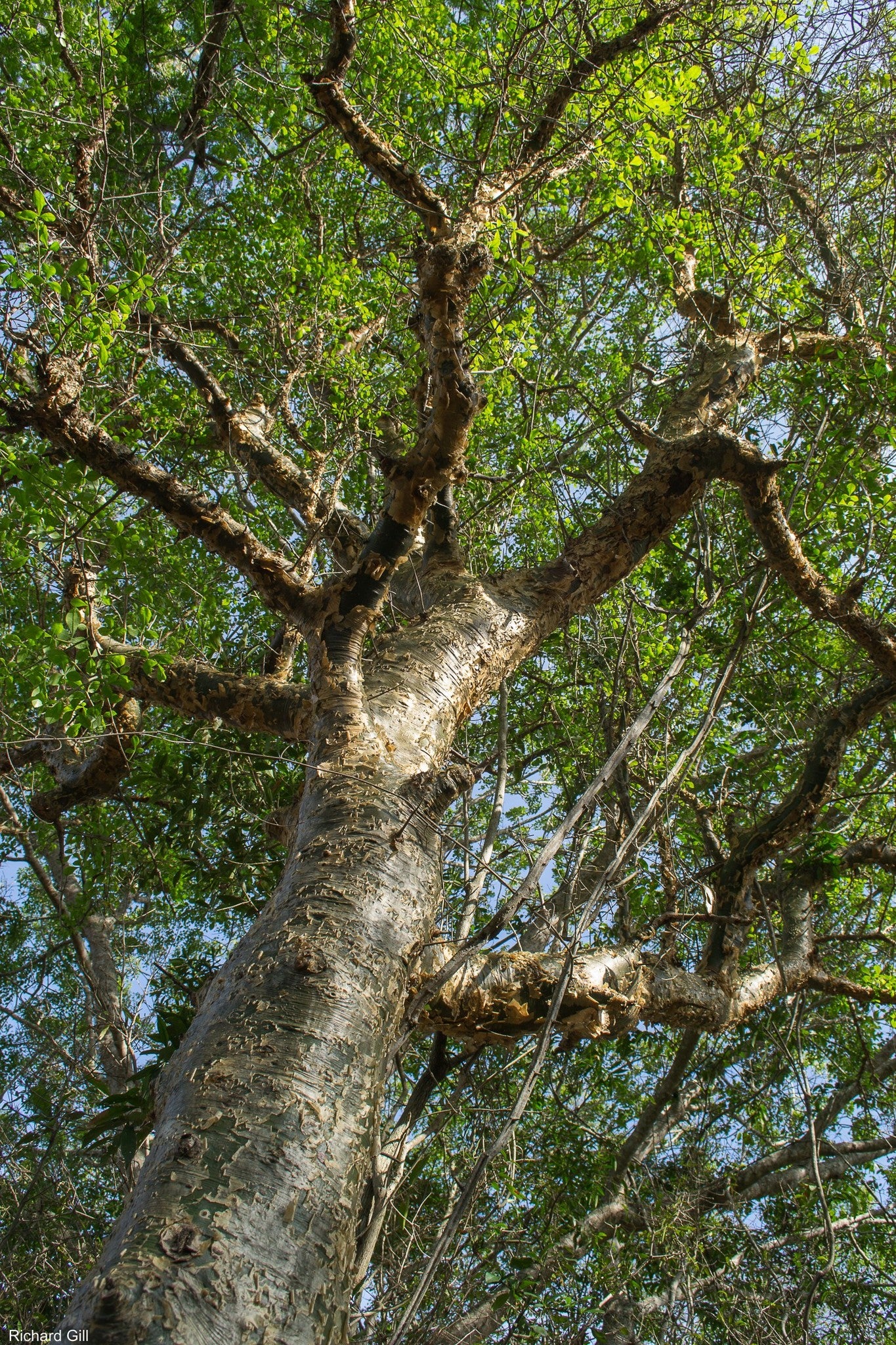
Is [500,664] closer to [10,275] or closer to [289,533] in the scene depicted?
[10,275]

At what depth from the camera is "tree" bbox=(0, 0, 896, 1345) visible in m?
2.12

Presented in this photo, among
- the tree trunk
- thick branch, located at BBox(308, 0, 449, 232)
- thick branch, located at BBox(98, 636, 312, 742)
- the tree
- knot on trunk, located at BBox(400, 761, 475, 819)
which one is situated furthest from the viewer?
thick branch, located at BBox(308, 0, 449, 232)

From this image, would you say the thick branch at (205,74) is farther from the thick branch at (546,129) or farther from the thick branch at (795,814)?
the thick branch at (795,814)

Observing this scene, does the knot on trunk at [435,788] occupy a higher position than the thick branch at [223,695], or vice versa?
the thick branch at [223,695]

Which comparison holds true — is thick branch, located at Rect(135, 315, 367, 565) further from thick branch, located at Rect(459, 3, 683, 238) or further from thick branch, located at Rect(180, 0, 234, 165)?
thick branch, located at Rect(180, 0, 234, 165)

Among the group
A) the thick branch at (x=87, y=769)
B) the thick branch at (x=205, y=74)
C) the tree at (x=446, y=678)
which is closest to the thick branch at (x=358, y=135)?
the tree at (x=446, y=678)

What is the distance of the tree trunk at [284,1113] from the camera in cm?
133

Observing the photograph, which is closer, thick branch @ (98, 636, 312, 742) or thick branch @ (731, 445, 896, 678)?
thick branch @ (98, 636, 312, 742)

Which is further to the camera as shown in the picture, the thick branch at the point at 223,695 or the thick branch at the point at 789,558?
the thick branch at the point at 789,558

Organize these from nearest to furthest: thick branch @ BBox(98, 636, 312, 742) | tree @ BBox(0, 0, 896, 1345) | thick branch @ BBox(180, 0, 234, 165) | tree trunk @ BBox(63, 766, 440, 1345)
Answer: tree trunk @ BBox(63, 766, 440, 1345)
tree @ BBox(0, 0, 896, 1345)
thick branch @ BBox(98, 636, 312, 742)
thick branch @ BBox(180, 0, 234, 165)

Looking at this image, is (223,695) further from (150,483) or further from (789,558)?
(789,558)

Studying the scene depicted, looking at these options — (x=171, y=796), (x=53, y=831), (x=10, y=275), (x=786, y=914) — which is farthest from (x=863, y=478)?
(x=53, y=831)

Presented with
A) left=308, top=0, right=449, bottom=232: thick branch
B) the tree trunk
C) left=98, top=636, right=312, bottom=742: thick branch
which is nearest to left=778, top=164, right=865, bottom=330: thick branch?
left=308, top=0, right=449, bottom=232: thick branch

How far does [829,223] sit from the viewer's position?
431 centimetres
